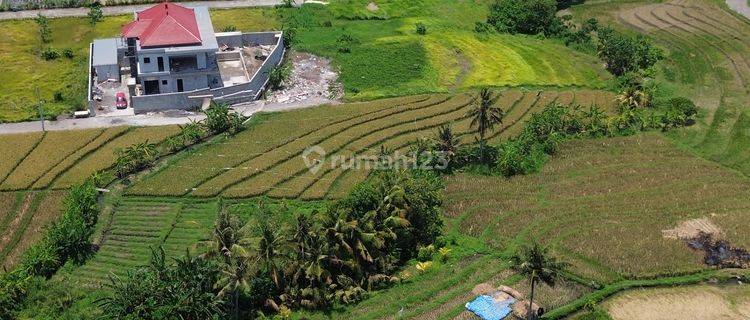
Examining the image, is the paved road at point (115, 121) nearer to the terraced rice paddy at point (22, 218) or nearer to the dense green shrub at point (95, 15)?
the terraced rice paddy at point (22, 218)

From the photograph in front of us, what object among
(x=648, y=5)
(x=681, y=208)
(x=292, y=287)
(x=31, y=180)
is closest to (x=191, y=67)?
(x=31, y=180)

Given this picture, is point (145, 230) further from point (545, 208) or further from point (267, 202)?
point (545, 208)

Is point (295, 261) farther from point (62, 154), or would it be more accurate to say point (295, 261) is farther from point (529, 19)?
point (529, 19)

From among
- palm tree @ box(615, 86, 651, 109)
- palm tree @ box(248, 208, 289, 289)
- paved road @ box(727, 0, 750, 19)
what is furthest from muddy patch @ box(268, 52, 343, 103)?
paved road @ box(727, 0, 750, 19)

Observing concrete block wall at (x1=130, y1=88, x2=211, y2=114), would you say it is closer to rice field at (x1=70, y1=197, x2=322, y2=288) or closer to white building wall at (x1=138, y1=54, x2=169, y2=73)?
white building wall at (x1=138, y1=54, x2=169, y2=73)

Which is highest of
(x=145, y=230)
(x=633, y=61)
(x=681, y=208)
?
(x=633, y=61)
